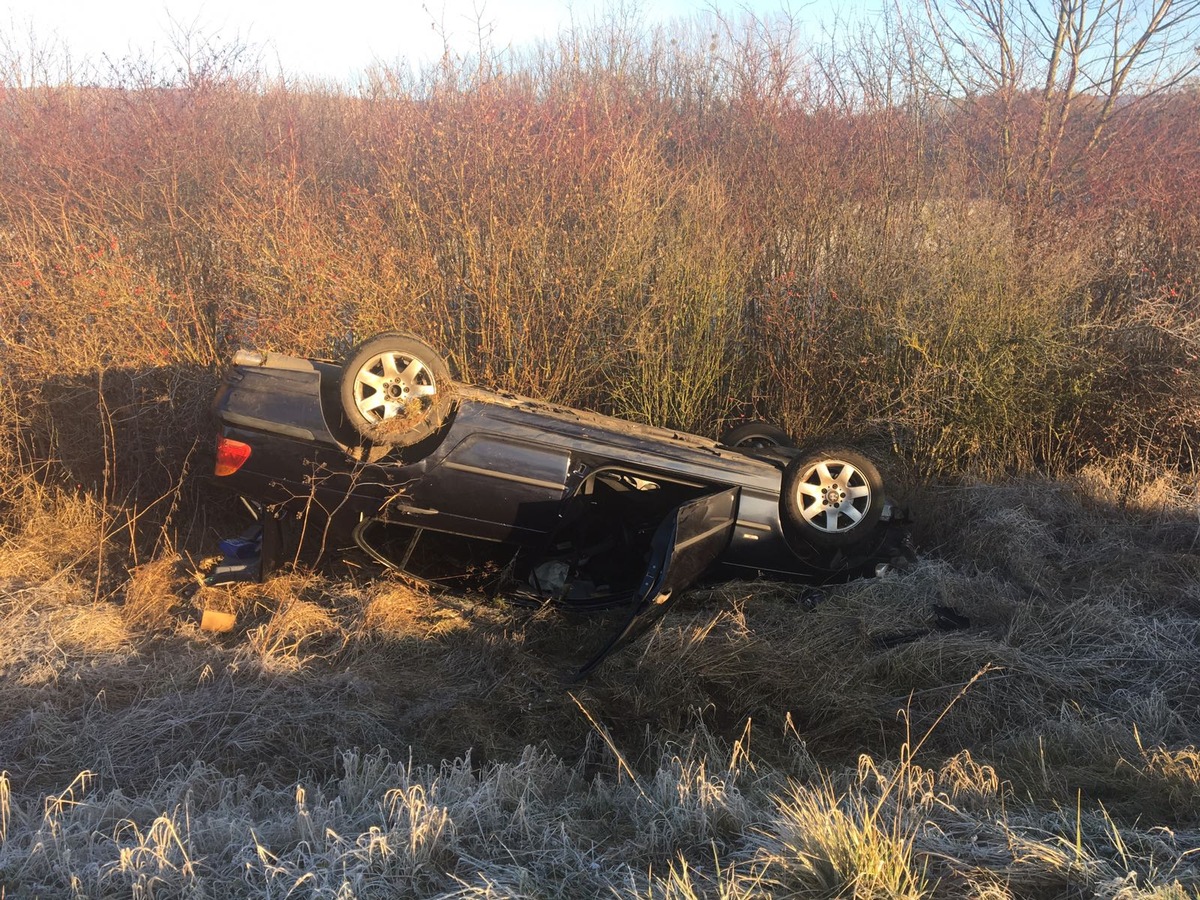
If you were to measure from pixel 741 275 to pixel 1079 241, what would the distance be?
116 inches

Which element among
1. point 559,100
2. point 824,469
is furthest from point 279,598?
point 559,100

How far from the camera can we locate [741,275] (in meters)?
7.59

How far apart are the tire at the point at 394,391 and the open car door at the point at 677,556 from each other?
1327 mm

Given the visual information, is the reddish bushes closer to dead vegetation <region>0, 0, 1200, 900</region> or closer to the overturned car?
dead vegetation <region>0, 0, 1200, 900</region>

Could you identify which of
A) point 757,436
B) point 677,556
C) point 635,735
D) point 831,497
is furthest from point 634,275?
point 635,735

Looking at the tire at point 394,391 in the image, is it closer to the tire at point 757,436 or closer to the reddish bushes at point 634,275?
the reddish bushes at point 634,275

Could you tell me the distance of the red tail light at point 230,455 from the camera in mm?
4477

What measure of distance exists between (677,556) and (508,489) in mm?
954

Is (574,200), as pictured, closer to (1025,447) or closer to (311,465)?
(311,465)

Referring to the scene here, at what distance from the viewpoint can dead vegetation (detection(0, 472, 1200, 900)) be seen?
2480 mm

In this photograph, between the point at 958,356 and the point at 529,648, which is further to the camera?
the point at 958,356

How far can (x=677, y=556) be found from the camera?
14.0 ft

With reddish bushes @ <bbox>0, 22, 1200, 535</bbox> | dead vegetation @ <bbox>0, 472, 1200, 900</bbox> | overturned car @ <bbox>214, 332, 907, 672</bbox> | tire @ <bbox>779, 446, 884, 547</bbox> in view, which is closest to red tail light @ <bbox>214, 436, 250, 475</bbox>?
overturned car @ <bbox>214, 332, 907, 672</bbox>

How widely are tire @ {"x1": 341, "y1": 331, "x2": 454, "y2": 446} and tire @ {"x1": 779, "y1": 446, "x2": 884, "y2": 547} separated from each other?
6.40 feet
